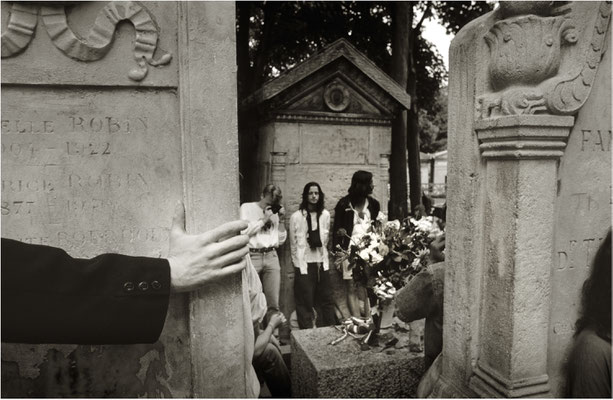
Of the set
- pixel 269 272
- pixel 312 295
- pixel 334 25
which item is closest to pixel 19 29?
pixel 269 272

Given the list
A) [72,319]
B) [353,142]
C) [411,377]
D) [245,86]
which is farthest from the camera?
[245,86]

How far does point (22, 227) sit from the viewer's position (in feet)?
5.09

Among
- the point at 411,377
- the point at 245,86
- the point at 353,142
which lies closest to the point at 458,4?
the point at 245,86

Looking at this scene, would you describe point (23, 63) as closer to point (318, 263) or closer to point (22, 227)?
point (22, 227)

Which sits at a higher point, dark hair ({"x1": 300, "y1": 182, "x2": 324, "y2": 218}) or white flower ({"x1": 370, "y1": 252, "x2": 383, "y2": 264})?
dark hair ({"x1": 300, "y1": 182, "x2": 324, "y2": 218})

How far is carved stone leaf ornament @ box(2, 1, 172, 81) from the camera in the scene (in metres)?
1.44

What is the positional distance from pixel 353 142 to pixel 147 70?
5.90 metres

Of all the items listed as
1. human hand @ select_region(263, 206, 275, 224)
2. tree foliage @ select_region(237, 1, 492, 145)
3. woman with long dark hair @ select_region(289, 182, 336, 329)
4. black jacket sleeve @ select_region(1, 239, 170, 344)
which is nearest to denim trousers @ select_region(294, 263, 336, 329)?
woman with long dark hair @ select_region(289, 182, 336, 329)

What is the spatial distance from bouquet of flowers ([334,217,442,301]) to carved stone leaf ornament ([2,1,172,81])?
7.79ft

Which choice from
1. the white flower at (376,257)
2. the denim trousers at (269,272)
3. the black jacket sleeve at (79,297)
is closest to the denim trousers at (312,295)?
the denim trousers at (269,272)

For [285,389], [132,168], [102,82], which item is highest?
[102,82]

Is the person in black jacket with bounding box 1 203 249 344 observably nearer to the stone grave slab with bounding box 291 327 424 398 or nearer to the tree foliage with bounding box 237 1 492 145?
the stone grave slab with bounding box 291 327 424 398

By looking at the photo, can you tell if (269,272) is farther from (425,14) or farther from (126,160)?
(425,14)

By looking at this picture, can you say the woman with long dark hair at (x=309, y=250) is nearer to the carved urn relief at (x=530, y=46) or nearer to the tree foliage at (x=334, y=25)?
the carved urn relief at (x=530, y=46)
